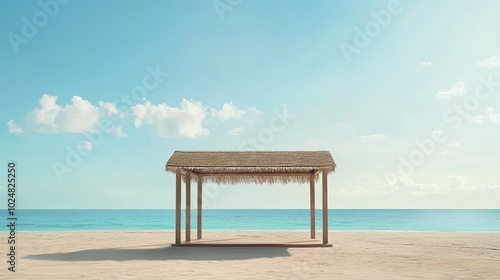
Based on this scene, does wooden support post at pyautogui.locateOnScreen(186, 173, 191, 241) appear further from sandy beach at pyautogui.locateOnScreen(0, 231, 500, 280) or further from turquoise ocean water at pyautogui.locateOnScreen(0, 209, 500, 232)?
turquoise ocean water at pyautogui.locateOnScreen(0, 209, 500, 232)

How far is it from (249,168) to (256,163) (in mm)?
218

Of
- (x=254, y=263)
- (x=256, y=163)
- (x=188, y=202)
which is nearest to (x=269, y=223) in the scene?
(x=188, y=202)

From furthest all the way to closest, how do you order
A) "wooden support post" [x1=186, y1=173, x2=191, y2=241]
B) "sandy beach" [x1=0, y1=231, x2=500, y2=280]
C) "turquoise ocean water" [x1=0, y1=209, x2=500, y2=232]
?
"turquoise ocean water" [x1=0, y1=209, x2=500, y2=232] → "wooden support post" [x1=186, y1=173, x2=191, y2=241] → "sandy beach" [x1=0, y1=231, x2=500, y2=280]

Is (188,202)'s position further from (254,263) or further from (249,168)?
(254,263)

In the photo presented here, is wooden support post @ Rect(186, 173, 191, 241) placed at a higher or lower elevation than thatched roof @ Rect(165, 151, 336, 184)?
lower

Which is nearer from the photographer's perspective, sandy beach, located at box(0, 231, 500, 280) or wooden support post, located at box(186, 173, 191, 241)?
sandy beach, located at box(0, 231, 500, 280)

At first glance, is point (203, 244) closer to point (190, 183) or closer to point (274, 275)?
point (190, 183)

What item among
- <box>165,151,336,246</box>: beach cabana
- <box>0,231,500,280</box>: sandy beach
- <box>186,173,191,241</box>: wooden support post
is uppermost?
<box>165,151,336,246</box>: beach cabana

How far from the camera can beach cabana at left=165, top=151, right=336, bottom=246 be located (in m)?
12.1

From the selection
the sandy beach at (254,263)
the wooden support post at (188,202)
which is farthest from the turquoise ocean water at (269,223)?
the sandy beach at (254,263)

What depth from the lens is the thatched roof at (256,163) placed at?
12.1 metres

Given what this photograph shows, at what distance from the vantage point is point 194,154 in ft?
42.6

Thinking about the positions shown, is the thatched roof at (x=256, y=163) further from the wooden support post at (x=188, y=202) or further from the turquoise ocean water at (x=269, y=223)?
the turquoise ocean water at (x=269, y=223)

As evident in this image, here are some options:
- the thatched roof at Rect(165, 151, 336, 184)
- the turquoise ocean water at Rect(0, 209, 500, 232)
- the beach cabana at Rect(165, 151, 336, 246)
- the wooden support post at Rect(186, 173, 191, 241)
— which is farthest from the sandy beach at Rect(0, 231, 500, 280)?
the turquoise ocean water at Rect(0, 209, 500, 232)
